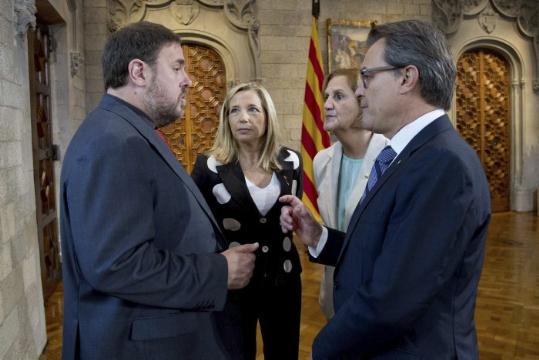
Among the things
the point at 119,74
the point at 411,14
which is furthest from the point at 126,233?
the point at 411,14

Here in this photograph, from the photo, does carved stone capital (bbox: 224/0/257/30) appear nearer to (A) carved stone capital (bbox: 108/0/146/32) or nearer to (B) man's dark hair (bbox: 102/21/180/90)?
(A) carved stone capital (bbox: 108/0/146/32)

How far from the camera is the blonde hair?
245 cm

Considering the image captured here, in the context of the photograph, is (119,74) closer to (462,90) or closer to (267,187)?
(267,187)

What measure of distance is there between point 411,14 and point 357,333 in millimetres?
8577

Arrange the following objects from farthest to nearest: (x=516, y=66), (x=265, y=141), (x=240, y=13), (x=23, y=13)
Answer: (x=516, y=66) → (x=240, y=13) → (x=23, y=13) → (x=265, y=141)

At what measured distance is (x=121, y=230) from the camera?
1.28 metres

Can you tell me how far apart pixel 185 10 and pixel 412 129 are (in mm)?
7189

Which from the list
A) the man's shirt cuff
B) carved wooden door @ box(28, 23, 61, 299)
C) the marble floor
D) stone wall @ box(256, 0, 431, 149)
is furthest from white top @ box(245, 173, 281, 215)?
stone wall @ box(256, 0, 431, 149)

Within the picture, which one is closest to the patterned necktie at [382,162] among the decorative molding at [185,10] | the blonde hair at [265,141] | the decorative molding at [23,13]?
the blonde hair at [265,141]

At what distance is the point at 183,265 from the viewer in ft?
4.56

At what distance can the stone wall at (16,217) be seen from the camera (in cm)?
277

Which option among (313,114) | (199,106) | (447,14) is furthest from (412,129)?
(447,14)

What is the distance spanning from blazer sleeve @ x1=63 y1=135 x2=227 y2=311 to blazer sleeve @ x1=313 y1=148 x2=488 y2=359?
1.71 feet

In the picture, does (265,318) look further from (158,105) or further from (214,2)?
(214,2)
